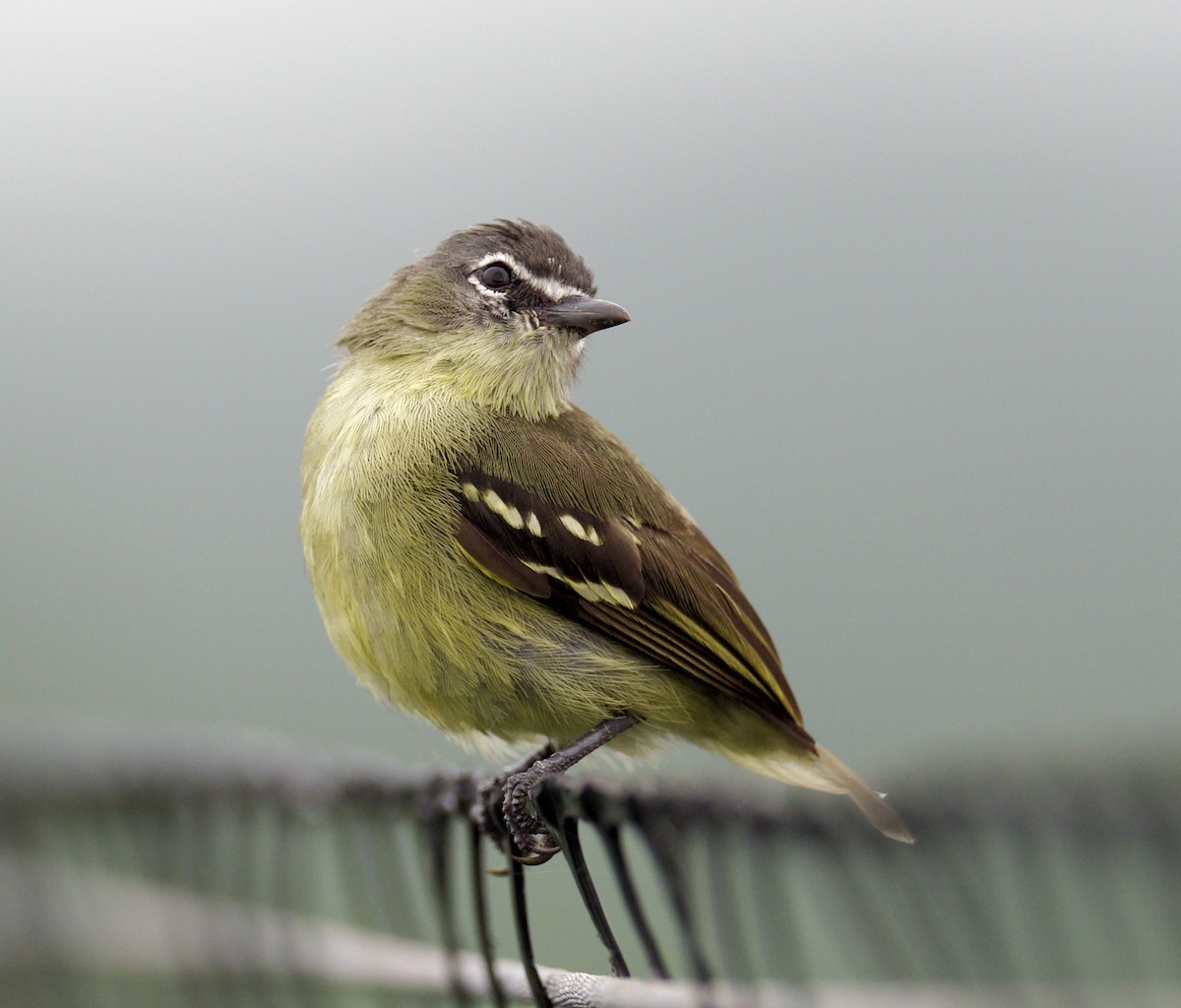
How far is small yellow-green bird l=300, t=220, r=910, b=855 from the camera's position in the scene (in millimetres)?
3203

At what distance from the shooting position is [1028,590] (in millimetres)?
17766

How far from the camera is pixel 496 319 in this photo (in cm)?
402

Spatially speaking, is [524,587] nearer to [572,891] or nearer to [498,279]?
[572,891]

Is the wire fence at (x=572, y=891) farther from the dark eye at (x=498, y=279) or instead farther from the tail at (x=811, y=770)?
the dark eye at (x=498, y=279)

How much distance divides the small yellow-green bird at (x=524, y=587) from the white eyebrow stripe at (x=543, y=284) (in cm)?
36

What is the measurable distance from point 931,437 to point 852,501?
18.5ft

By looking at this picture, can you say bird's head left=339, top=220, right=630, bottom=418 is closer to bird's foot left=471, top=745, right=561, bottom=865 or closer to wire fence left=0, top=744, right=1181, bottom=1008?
bird's foot left=471, top=745, right=561, bottom=865

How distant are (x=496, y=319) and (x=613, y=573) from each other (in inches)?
39.1

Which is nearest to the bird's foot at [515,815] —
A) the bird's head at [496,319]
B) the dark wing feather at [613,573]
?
the dark wing feather at [613,573]

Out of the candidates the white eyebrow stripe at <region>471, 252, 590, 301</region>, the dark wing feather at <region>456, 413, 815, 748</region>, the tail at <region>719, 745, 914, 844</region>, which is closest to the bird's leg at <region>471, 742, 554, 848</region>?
the dark wing feather at <region>456, 413, 815, 748</region>

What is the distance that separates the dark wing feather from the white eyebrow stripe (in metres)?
0.65

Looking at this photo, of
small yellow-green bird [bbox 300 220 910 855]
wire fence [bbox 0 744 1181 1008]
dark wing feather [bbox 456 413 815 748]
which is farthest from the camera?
dark wing feather [bbox 456 413 815 748]

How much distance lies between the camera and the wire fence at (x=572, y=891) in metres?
1.36

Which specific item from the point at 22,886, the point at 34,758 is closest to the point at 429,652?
the point at 34,758
